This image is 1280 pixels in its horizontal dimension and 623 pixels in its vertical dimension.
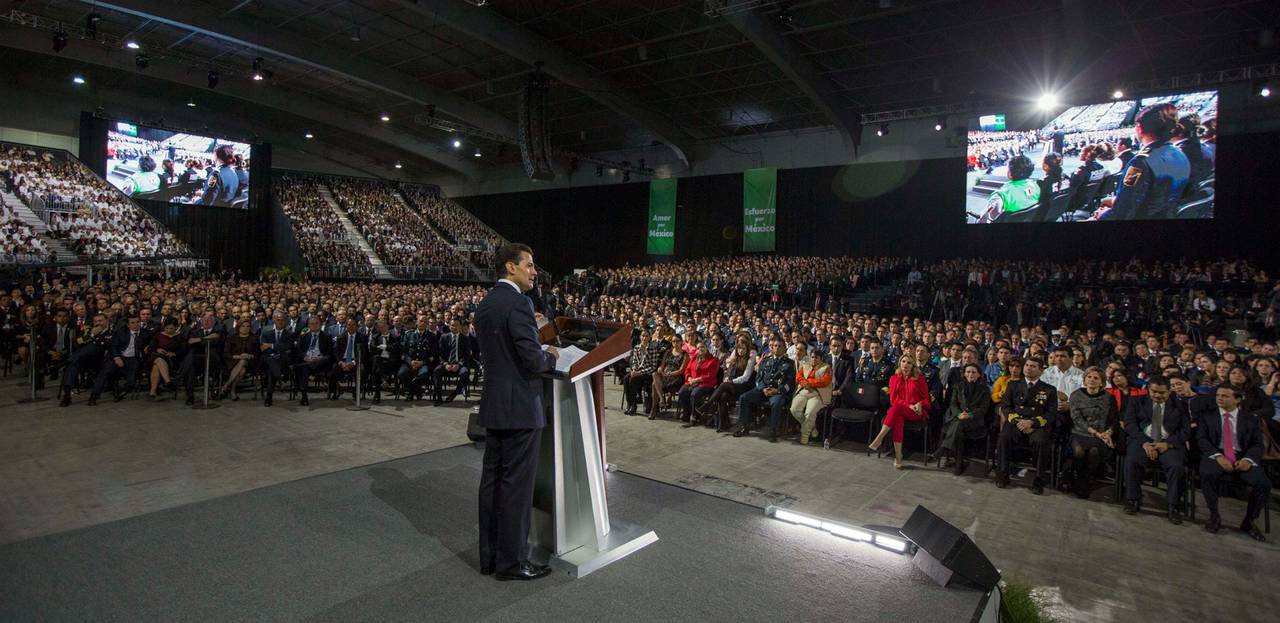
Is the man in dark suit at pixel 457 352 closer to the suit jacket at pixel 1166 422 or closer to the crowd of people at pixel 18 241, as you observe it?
the suit jacket at pixel 1166 422

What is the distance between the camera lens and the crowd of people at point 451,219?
28.1m

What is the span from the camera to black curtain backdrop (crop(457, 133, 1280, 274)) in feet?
49.9

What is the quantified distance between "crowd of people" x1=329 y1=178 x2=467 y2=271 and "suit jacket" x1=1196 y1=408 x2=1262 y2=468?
21.9 m

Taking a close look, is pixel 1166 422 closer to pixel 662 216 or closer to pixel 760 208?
pixel 760 208

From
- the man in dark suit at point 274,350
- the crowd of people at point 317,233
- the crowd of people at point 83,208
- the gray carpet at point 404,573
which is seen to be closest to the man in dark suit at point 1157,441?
the gray carpet at point 404,573

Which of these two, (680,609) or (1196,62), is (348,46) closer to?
(680,609)

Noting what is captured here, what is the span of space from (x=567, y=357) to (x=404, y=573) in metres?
1.22

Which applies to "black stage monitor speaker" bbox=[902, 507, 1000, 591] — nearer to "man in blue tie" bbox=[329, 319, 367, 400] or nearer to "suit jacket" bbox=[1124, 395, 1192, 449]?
"suit jacket" bbox=[1124, 395, 1192, 449]

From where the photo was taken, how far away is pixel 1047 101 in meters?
14.7

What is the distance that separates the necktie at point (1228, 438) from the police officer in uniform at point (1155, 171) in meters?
11.9

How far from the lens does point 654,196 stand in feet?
83.6

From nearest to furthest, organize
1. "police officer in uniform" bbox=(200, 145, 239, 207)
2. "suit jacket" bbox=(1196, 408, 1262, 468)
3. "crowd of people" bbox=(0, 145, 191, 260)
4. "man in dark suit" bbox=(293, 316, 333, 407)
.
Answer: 1. "suit jacket" bbox=(1196, 408, 1262, 468)
2. "man in dark suit" bbox=(293, 316, 333, 407)
3. "crowd of people" bbox=(0, 145, 191, 260)
4. "police officer in uniform" bbox=(200, 145, 239, 207)

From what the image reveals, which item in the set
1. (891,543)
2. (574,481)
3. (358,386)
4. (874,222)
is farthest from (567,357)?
(874,222)

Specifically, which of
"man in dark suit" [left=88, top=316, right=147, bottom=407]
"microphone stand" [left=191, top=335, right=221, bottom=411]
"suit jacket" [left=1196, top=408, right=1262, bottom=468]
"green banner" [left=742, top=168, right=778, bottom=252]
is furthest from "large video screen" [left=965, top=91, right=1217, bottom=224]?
"man in dark suit" [left=88, top=316, right=147, bottom=407]
